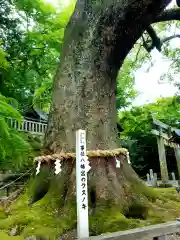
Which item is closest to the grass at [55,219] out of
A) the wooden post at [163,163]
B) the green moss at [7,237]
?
the green moss at [7,237]

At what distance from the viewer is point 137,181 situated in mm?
4047

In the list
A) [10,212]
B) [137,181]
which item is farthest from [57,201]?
[137,181]

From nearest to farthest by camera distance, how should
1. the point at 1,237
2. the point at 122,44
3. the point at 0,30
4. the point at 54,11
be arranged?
the point at 1,237 → the point at 122,44 → the point at 0,30 → the point at 54,11

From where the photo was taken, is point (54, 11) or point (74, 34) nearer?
point (74, 34)

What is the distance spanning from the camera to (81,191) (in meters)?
2.60

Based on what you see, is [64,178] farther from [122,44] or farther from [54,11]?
[54,11]

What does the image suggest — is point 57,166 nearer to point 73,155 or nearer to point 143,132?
point 73,155

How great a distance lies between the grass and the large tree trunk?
20.0 inches

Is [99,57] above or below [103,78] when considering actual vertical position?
above

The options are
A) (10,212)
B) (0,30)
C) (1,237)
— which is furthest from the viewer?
(0,30)

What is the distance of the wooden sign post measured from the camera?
→ 246 centimetres

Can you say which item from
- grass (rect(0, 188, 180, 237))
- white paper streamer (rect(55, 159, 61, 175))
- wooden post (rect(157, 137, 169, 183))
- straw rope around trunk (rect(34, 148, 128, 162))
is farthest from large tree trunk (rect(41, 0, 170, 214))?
wooden post (rect(157, 137, 169, 183))

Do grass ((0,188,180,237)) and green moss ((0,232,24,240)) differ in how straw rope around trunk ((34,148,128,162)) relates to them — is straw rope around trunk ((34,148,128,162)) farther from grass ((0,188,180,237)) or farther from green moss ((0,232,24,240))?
green moss ((0,232,24,240))

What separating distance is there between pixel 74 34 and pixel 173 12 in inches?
91.1
